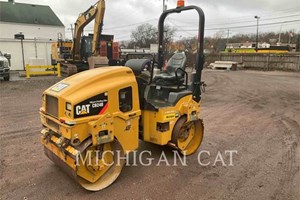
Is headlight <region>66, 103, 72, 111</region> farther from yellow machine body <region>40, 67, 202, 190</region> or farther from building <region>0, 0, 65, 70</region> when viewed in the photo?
building <region>0, 0, 65, 70</region>

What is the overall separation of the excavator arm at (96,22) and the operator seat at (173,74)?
9.64 m

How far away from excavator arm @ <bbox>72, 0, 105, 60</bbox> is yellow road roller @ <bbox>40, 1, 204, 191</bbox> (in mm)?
9628

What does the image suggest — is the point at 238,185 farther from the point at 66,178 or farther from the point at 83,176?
the point at 66,178

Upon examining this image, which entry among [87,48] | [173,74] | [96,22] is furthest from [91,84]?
[87,48]

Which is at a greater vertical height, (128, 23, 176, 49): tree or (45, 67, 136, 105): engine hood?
(128, 23, 176, 49): tree

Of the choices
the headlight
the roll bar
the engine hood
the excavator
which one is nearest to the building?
the excavator

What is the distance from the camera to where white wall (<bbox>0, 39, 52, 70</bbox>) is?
25.7 metres

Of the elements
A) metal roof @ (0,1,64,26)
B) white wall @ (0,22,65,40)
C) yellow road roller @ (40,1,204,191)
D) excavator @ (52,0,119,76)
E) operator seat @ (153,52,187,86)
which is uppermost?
metal roof @ (0,1,64,26)

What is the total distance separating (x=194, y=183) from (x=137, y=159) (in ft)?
3.69

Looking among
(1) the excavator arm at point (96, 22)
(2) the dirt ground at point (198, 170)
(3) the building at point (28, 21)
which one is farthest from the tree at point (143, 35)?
(2) the dirt ground at point (198, 170)

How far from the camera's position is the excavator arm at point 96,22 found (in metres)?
13.4

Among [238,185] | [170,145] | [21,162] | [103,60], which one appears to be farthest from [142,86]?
[103,60]

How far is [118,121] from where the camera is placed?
3.48m

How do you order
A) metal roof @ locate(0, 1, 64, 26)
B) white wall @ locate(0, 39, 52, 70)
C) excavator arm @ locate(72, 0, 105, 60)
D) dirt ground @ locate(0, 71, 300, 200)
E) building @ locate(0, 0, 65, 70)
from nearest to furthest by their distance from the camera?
dirt ground @ locate(0, 71, 300, 200) → excavator arm @ locate(72, 0, 105, 60) → white wall @ locate(0, 39, 52, 70) → building @ locate(0, 0, 65, 70) → metal roof @ locate(0, 1, 64, 26)
